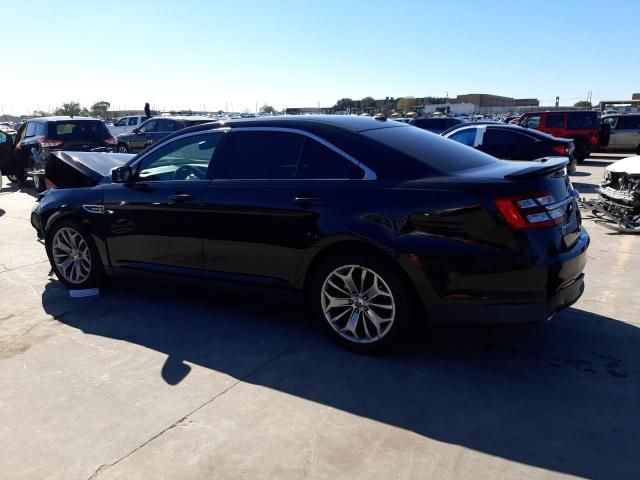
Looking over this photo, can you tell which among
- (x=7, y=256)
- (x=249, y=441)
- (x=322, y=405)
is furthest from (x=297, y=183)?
(x=7, y=256)

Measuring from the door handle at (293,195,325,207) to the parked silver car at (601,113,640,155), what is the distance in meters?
18.8

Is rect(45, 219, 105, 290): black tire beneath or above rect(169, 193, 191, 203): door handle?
beneath

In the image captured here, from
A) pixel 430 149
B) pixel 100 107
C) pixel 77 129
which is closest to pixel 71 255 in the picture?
pixel 430 149

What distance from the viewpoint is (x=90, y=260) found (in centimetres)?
532

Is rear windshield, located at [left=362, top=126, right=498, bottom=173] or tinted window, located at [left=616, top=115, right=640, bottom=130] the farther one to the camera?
tinted window, located at [left=616, top=115, right=640, bottom=130]

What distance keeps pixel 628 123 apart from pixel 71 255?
19871 millimetres

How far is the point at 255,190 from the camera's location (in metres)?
4.18

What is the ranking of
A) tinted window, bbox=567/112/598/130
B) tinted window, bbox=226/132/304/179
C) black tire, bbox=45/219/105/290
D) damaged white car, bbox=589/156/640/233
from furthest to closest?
tinted window, bbox=567/112/598/130 < damaged white car, bbox=589/156/640/233 < black tire, bbox=45/219/105/290 < tinted window, bbox=226/132/304/179

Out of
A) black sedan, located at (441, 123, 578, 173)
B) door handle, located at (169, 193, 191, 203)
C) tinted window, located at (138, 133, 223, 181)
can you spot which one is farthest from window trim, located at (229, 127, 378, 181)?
black sedan, located at (441, 123, 578, 173)

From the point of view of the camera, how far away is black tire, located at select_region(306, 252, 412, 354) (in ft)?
11.9

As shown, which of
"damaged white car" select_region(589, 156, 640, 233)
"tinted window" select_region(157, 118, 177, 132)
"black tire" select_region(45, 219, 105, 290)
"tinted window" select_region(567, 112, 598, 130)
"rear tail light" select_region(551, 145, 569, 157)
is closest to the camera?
"black tire" select_region(45, 219, 105, 290)

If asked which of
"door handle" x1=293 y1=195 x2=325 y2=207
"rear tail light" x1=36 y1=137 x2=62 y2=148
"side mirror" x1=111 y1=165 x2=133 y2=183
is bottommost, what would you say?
"rear tail light" x1=36 y1=137 x2=62 y2=148

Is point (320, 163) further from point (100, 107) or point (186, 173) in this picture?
point (100, 107)

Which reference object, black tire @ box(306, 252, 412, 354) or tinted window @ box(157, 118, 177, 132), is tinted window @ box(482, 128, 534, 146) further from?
tinted window @ box(157, 118, 177, 132)
